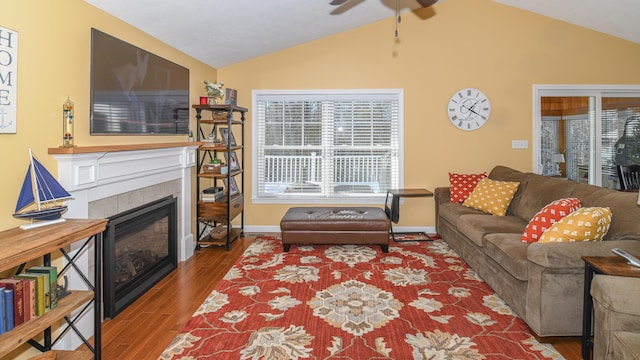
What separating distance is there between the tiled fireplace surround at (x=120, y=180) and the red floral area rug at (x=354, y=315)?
2.56 feet

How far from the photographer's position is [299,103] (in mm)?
5691

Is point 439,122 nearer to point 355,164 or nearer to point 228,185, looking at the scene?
point 355,164

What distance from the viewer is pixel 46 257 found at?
87.4 inches

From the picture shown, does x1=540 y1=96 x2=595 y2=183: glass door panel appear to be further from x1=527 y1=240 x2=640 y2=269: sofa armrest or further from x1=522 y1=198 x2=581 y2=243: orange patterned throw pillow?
x1=527 y1=240 x2=640 y2=269: sofa armrest

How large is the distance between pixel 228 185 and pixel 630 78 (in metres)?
5.52

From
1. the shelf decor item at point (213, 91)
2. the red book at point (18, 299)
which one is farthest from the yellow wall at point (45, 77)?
the shelf decor item at point (213, 91)

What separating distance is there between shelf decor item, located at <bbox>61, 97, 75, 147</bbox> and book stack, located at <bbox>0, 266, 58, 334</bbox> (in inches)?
31.8

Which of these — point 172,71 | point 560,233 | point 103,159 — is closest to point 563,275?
point 560,233

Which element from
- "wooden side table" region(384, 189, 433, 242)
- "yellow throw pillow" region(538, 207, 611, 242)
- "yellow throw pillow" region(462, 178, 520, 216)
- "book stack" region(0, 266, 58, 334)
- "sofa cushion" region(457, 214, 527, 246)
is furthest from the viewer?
"wooden side table" region(384, 189, 433, 242)

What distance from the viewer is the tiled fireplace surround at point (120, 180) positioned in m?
2.52

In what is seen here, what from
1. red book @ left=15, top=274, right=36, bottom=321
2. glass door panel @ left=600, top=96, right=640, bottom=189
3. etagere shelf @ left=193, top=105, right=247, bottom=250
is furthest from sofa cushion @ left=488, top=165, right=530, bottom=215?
red book @ left=15, top=274, right=36, bottom=321

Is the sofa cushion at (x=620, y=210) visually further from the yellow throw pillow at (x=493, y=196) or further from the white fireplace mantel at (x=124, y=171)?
the white fireplace mantel at (x=124, y=171)

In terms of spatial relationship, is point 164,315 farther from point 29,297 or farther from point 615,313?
point 615,313

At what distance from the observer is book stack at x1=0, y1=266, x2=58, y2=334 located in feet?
5.78
